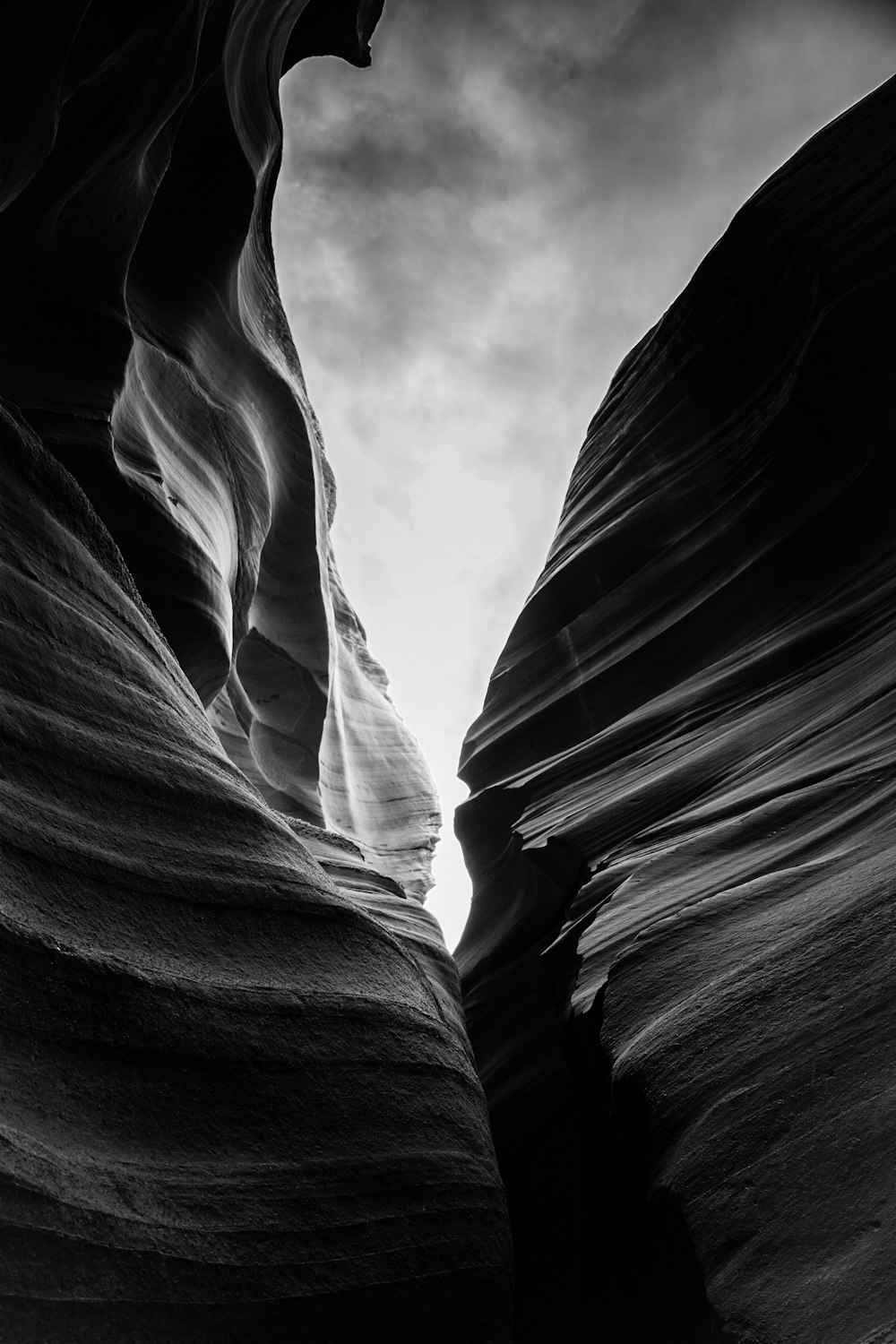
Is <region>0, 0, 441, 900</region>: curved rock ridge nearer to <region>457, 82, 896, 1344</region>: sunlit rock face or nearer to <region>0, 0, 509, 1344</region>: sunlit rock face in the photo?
<region>0, 0, 509, 1344</region>: sunlit rock face

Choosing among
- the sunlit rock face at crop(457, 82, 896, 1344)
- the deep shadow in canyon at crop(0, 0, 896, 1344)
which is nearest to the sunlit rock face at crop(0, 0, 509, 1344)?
the deep shadow in canyon at crop(0, 0, 896, 1344)

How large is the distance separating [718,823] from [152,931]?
9.36 feet

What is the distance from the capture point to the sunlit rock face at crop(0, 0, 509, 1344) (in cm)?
243

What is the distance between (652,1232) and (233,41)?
895 cm

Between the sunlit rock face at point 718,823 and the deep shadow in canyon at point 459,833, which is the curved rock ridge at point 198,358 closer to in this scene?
the deep shadow in canyon at point 459,833

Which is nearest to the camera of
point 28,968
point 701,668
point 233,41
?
point 28,968

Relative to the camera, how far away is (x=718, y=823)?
4.80m

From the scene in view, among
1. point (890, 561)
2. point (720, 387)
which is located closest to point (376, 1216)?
point (890, 561)

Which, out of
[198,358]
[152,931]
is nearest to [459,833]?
[198,358]

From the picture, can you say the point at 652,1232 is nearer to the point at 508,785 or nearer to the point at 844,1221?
the point at 844,1221

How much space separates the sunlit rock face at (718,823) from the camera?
2.77 m

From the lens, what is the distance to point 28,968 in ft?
8.46

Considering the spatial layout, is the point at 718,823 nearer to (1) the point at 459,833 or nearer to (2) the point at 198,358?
(1) the point at 459,833

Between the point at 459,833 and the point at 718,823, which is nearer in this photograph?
the point at 718,823
